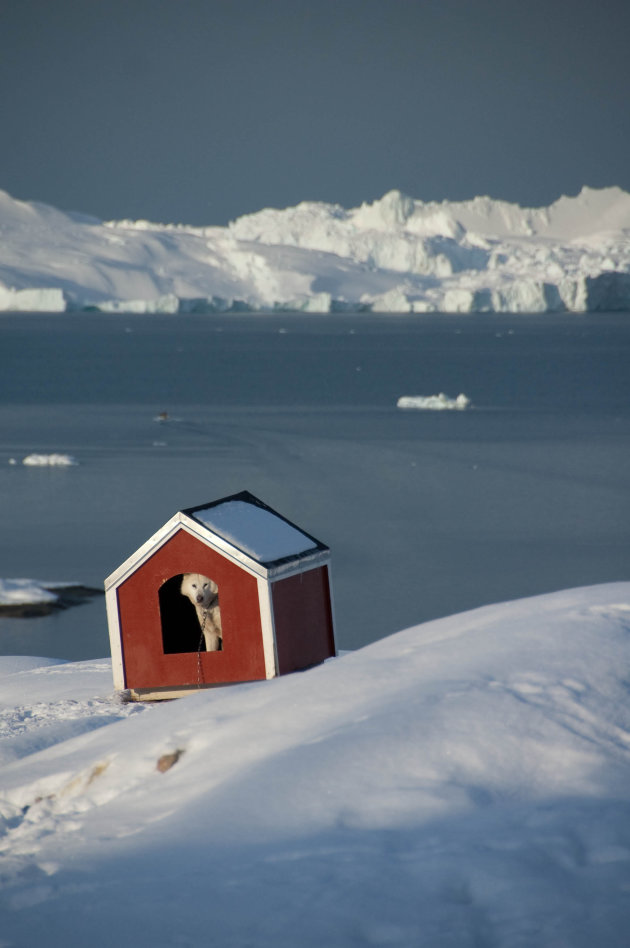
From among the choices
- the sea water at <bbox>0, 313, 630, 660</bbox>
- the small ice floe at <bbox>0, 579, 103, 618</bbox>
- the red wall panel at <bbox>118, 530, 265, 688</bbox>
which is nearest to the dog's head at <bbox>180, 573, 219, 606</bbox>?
the red wall panel at <bbox>118, 530, 265, 688</bbox>

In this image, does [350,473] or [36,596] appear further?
[350,473]

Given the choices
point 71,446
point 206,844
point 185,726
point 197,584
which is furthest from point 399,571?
point 71,446

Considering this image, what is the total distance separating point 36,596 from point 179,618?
1050 cm

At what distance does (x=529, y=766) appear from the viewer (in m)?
5.99

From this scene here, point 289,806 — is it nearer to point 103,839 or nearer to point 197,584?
point 103,839

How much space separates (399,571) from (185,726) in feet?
57.6

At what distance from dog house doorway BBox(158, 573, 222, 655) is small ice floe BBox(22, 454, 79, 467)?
93.0 feet

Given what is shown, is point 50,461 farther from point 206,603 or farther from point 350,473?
point 206,603

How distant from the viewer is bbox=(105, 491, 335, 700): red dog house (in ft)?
35.7

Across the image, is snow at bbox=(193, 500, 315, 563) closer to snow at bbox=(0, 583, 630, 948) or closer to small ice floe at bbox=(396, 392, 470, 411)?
snow at bbox=(0, 583, 630, 948)

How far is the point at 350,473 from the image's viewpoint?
3806 cm

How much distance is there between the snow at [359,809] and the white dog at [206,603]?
3110 millimetres

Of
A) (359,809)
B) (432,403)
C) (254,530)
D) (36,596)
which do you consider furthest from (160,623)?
(432,403)

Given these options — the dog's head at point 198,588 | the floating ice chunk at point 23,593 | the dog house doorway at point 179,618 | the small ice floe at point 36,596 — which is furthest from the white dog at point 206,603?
the floating ice chunk at point 23,593
